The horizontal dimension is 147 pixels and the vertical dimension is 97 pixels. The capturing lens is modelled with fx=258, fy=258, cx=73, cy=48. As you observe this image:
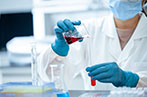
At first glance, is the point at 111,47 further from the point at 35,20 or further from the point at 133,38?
the point at 35,20

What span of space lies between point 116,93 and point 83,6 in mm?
2421

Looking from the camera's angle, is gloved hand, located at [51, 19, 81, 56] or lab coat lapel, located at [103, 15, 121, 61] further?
lab coat lapel, located at [103, 15, 121, 61]

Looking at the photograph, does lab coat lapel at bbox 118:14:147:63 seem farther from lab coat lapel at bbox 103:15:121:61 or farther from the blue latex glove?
the blue latex glove

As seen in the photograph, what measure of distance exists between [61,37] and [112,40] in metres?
0.46

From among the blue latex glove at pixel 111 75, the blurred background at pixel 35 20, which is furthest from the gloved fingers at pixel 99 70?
the blurred background at pixel 35 20

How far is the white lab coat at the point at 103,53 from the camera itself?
6.36ft

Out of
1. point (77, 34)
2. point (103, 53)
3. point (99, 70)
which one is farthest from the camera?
point (103, 53)

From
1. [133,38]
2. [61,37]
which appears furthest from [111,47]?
[61,37]

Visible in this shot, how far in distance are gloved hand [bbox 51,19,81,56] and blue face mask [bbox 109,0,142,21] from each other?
41 cm

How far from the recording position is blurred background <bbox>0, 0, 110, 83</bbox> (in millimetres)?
3455

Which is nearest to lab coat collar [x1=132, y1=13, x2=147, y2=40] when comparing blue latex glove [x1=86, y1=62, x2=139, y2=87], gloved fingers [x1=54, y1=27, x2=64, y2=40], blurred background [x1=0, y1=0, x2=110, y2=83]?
blue latex glove [x1=86, y1=62, x2=139, y2=87]

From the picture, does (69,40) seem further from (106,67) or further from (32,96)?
(32,96)

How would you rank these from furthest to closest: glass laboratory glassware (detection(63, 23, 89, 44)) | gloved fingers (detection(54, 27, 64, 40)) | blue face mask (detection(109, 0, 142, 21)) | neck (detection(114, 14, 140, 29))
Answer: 1. neck (detection(114, 14, 140, 29))
2. blue face mask (detection(109, 0, 142, 21))
3. gloved fingers (detection(54, 27, 64, 40))
4. glass laboratory glassware (detection(63, 23, 89, 44))

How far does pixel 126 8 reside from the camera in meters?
1.94
